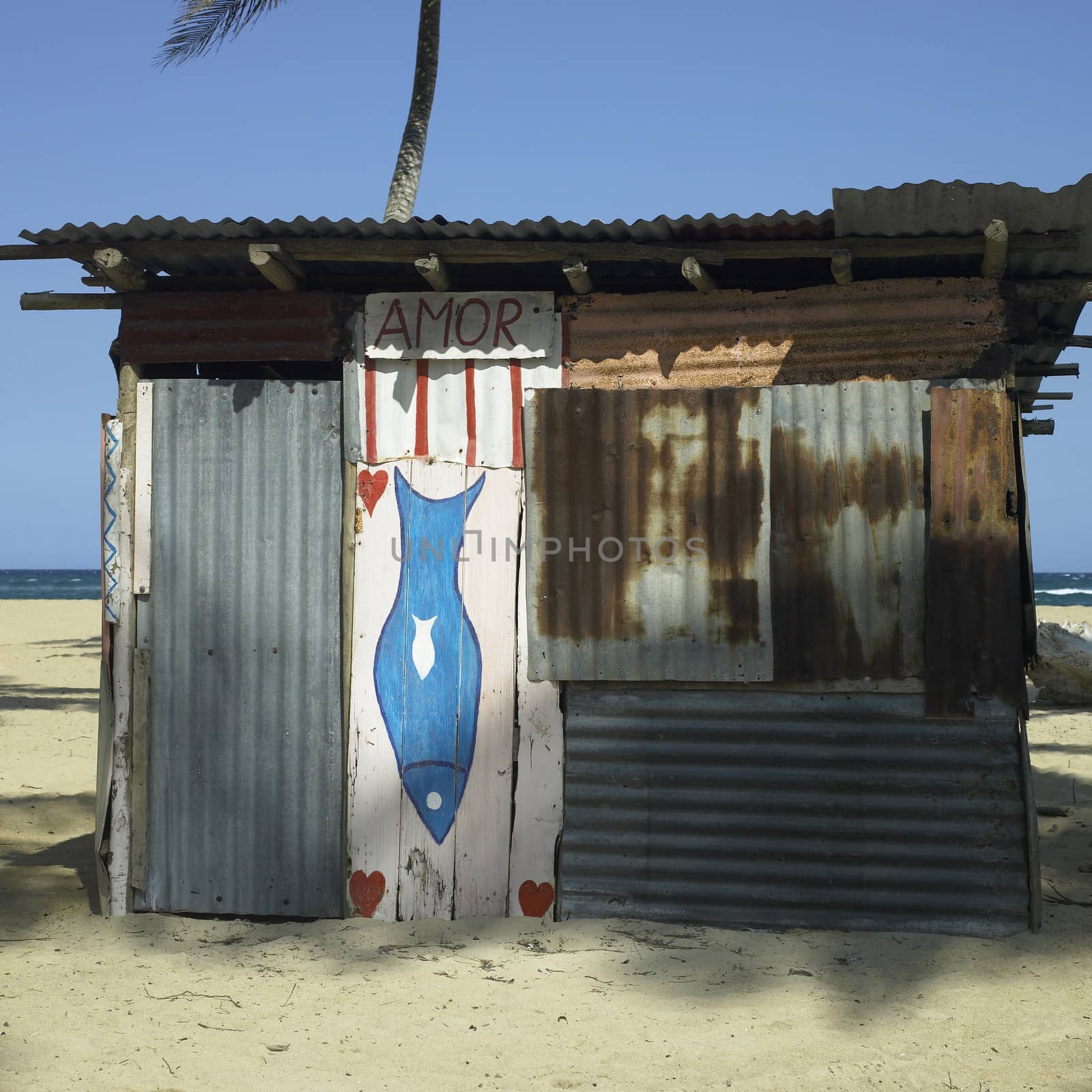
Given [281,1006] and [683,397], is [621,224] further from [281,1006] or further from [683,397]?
[281,1006]

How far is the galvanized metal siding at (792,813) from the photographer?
5176 mm

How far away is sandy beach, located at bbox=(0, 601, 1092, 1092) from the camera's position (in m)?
3.95

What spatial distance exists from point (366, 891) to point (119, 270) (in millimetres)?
3328

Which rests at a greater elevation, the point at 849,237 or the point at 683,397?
the point at 849,237

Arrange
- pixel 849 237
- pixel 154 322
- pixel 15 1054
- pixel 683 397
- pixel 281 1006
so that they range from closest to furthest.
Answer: pixel 15 1054 < pixel 281 1006 < pixel 849 237 < pixel 683 397 < pixel 154 322

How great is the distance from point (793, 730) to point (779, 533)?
947 millimetres

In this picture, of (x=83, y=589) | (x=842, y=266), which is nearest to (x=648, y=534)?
(x=842, y=266)

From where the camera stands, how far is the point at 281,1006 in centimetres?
455

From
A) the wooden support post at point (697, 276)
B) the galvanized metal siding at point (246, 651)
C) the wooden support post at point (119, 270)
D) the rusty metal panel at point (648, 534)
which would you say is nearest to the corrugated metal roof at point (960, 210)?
the wooden support post at point (697, 276)

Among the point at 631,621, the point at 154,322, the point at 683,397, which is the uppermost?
the point at 154,322

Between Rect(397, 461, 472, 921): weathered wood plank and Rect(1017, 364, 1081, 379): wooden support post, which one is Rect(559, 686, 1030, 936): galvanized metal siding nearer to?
Rect(397, 461, 472, 921): weathered wood plank

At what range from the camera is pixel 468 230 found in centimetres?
519

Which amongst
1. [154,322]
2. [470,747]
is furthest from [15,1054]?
[154,322]

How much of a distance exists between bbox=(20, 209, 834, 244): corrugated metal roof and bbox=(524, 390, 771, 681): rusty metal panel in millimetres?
736
